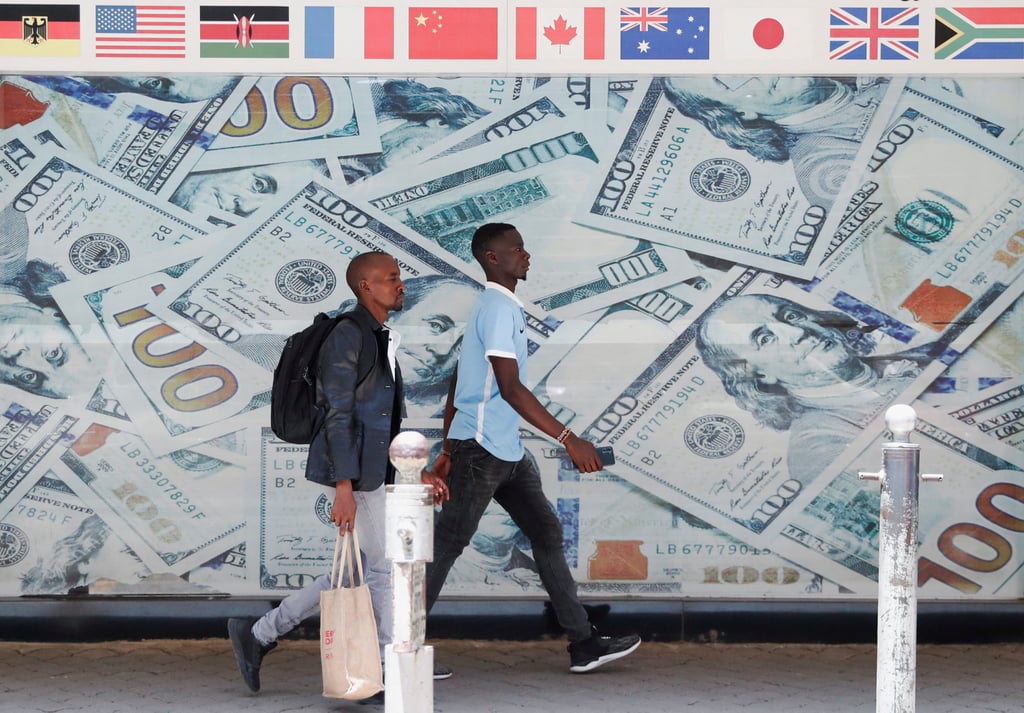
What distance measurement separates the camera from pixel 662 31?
663 cm

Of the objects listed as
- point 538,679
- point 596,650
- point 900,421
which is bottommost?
point 538,679

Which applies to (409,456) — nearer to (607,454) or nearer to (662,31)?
(607,454)

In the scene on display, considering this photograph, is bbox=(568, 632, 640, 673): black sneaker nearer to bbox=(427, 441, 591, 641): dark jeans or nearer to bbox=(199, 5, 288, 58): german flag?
bbox=(427, 441, 591, 641): dark jeans

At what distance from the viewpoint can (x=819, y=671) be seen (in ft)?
20.6

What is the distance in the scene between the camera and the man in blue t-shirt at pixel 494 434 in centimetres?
573

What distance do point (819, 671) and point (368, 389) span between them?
2373mm

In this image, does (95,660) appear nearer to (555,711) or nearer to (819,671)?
(555,711)

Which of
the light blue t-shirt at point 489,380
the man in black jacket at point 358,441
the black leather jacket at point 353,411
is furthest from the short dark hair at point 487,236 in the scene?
the black leather jacket at point 353,411

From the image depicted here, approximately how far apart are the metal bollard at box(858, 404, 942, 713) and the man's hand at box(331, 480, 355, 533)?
196cm

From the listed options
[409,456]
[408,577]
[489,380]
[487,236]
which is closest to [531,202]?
[487,236]

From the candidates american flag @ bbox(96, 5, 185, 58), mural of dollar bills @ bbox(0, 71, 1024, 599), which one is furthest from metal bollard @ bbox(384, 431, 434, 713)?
american flag @ bbox(96, 5, 185, 58)

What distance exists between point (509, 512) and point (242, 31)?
8.29 feet

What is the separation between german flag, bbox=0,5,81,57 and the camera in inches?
260

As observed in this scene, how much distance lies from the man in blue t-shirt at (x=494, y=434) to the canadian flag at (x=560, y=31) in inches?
42.6
